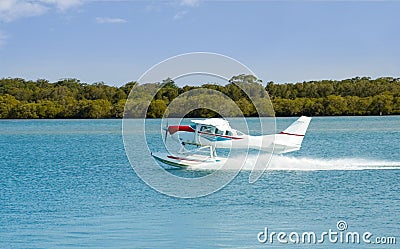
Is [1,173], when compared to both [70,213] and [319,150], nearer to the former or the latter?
[70,213]

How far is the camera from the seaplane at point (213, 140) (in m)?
22.9

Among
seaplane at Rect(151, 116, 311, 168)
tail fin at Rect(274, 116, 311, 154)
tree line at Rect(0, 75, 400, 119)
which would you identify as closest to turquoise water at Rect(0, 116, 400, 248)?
seaplane at Rect(151, 116, 311, 168)

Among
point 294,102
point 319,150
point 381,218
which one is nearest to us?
point 381,218

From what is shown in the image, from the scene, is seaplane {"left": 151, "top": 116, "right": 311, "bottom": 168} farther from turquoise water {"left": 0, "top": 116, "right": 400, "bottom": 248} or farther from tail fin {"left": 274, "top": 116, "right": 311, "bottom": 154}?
turquoise water {"left": 0, "top": 116, "right": 400, "bottom": 248}

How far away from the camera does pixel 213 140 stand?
2284cm

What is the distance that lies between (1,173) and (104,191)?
7.48 meters

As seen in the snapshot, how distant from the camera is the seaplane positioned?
2286cm

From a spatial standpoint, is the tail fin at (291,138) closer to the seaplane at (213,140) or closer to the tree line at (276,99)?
the seaplane at (213,140)

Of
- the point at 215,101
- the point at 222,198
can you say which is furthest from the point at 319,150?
the point at 222,198

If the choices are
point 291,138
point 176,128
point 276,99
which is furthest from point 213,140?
point 276,99

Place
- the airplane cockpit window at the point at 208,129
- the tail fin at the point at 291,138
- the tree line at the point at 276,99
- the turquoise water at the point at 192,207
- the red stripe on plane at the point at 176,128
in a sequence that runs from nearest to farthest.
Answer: the turquoise water at the point at 192,207 → the airplane cockpit window at the point at 208,129 → the red stripe on plane at the point at 176,128 → the tail fin at the point at 291,138 → the tree line at the point at 276,99

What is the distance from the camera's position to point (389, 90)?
102 m

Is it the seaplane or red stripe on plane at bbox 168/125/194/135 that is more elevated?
red stripe on plane at bbox 168/125/194/135

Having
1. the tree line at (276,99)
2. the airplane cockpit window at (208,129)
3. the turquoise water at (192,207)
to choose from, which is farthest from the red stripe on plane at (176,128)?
the tree line at (276,99)
